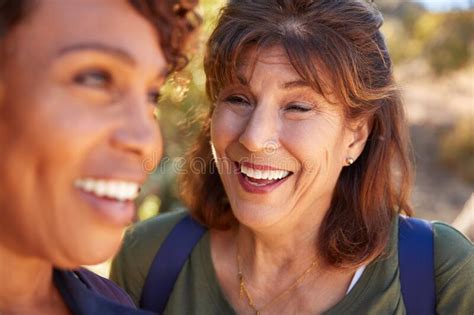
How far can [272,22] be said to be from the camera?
2.65m

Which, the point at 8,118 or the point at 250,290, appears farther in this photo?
the point at 250,290

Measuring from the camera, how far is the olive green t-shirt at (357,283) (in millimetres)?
2588

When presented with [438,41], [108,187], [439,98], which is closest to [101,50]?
[108,187]

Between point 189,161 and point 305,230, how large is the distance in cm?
66

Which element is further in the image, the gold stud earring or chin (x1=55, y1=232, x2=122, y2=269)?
the gold stud earring

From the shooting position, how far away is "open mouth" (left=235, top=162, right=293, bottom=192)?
2.65 m

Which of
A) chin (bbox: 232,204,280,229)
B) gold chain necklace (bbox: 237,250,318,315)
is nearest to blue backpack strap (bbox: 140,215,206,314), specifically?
gold chain necklace (bbox: 237,250,318,315)

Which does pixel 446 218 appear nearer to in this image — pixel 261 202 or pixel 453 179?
pixel 453 179

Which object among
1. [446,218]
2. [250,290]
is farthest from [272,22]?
[446,218]

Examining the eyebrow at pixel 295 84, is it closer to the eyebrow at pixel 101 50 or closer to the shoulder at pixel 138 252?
the shoulder at pixel 138 252

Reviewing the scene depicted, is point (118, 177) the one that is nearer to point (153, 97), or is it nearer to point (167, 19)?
point (153, 97)

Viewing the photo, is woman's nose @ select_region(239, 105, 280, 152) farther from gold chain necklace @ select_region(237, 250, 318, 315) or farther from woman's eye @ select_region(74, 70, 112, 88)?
woman's eye @ select_region(74, 70, 112, 88)

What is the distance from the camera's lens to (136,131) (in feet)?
5.07

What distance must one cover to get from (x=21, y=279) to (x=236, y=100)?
47.8 inches
